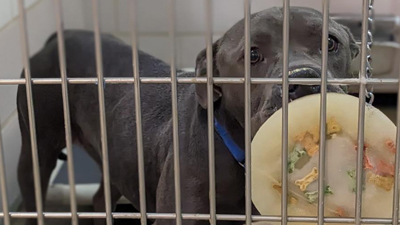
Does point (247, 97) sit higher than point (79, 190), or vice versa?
point (247, 97)

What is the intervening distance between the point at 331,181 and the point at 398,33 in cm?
177

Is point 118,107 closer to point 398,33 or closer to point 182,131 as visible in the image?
point 182,131

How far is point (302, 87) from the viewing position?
98 cm

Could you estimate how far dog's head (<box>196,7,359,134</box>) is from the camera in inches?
40.1

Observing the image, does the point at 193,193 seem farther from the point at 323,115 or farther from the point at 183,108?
the point at 323,115

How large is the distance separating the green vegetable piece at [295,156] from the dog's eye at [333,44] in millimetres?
351

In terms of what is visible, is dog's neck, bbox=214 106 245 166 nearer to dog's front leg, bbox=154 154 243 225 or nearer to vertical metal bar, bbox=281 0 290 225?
dog's front leg, bbox=154 154 243 225

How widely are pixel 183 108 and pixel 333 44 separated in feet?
1.04

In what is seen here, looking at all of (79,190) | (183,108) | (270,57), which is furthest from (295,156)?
(79,190)

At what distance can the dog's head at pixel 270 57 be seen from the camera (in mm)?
1018

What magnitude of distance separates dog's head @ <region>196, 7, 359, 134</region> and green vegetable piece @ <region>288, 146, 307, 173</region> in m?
0.11

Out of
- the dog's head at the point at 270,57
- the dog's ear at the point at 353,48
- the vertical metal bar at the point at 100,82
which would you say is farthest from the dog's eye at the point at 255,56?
the vertical metal bar at the point at 100,82

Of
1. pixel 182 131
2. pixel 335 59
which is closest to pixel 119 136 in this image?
pixel 182 131

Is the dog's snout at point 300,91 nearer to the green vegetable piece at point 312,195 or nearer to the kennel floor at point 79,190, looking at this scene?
the green vegetable piece at point 312,195
